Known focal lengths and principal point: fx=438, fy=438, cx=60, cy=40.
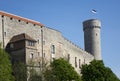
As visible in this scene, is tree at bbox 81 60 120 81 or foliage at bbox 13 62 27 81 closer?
foliage at bbox 13 62 27 81

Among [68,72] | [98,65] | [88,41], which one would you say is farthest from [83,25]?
[68,72]

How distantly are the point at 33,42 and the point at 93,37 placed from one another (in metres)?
29.4

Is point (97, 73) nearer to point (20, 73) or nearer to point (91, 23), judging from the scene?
point (20, 73)

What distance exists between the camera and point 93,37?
278 ft

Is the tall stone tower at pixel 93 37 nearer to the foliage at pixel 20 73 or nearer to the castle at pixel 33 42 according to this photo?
the castle at pixel 33 42

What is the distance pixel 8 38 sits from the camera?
5681 cm

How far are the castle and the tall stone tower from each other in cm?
811

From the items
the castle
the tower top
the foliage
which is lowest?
the foliage

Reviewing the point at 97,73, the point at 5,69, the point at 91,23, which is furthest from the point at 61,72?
the point at 91,23

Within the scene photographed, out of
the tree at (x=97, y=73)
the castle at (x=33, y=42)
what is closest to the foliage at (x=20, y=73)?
the castle at (x=33, y=42)

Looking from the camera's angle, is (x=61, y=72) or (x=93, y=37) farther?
(x=93, y=37)

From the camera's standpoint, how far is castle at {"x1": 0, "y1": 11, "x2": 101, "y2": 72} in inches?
2201

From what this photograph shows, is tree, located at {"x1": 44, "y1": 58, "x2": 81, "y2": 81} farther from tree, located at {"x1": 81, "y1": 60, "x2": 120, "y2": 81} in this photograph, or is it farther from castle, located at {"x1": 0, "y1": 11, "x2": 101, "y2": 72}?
tree, located at {"x1": 81, "y1": 60, "x2": 120, "y2": 81}

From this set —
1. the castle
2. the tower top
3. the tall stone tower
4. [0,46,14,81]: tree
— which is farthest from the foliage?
the tower top
